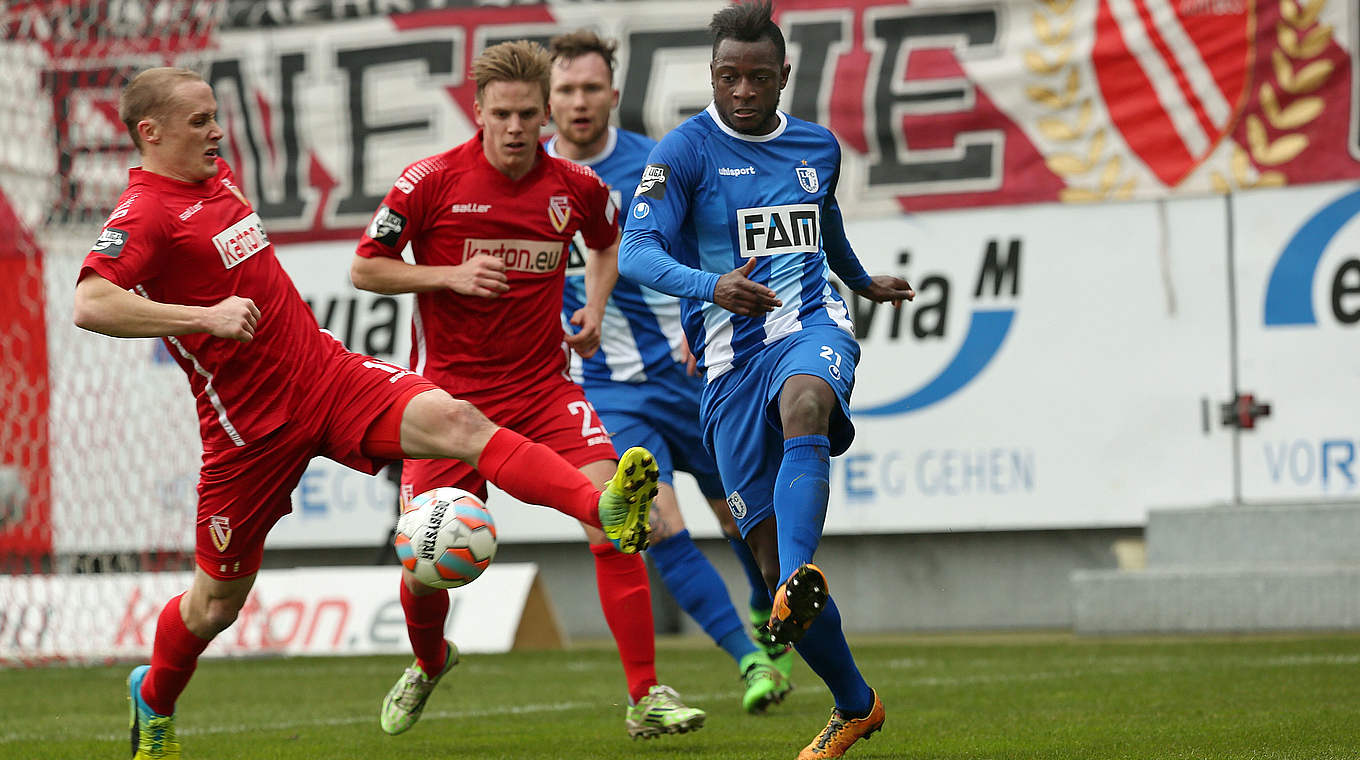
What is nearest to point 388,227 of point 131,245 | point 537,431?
point 537,431

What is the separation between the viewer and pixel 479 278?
18.1 ft

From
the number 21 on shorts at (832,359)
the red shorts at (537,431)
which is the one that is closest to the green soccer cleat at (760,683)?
the red shorts at (537,431)

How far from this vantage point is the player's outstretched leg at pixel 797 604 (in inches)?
160

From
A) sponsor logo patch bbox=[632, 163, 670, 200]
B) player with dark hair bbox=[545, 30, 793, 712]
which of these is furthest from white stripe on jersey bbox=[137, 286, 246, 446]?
player with dark hair bbox=[545, 30, 793, 712]

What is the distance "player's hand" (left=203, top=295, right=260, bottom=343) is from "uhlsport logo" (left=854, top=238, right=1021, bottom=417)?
6.46 metres

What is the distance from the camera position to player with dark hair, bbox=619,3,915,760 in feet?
15.8

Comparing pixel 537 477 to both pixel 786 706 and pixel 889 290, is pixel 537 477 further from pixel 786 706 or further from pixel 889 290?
pixel 786 706

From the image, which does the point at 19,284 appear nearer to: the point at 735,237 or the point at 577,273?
the point at 577,273

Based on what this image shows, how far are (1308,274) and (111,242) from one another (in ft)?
24.3

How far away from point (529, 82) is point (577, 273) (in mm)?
1450

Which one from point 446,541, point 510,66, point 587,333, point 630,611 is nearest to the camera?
point 446,541

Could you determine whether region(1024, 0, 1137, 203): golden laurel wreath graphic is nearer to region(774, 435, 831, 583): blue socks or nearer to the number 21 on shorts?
the number 21 on shorts

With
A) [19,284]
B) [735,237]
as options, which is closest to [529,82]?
[735,237]

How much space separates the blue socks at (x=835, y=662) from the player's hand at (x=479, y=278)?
166 centimetres
